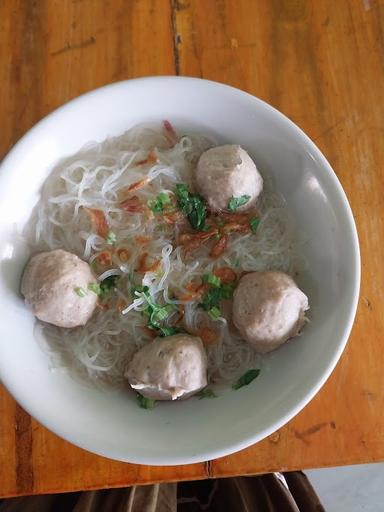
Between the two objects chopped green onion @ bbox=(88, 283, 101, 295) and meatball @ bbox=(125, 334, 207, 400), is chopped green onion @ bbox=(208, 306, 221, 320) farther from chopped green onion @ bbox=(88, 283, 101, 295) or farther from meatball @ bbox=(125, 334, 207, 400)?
chopped green onion @ bbox=(88, 283, 101, 295)

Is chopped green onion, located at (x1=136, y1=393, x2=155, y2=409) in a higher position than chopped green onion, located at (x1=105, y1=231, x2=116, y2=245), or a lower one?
lower

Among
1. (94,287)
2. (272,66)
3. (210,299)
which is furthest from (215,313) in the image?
(272,66)

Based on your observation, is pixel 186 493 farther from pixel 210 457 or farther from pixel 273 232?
pixel 273 232

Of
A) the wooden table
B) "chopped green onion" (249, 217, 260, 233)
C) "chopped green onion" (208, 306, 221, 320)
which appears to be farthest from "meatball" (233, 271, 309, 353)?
the wooden table

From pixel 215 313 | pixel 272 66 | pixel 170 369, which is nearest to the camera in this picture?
pixel 170 369

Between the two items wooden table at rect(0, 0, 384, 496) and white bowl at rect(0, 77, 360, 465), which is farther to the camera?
wooden table at rect(0, 0, 384, 496)

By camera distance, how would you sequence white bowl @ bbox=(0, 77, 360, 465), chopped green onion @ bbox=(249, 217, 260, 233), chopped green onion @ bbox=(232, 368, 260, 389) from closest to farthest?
white bowl @ bbox=(0, 77, 360, 465) < chopped green onion @ bbox=(232, 368, 260, 389) < chopped green onion @ bbox=(249, 217, 260, 233)

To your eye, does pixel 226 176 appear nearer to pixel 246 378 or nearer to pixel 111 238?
pixel 111 238

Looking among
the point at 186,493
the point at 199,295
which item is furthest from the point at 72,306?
the point at 186,493
